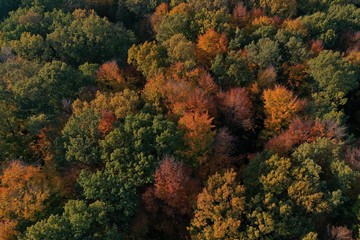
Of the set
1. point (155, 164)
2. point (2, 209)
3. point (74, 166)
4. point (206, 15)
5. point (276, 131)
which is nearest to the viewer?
point (2, 209)

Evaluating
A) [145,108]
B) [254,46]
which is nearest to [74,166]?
[145,108]

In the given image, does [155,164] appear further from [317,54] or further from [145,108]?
[317,54]

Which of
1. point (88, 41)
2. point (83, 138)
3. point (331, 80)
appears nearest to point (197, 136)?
point (83, 138)

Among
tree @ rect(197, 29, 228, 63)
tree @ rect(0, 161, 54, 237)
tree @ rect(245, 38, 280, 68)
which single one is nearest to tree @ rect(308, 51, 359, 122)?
tree @ rect(245, 38, 280, 68)

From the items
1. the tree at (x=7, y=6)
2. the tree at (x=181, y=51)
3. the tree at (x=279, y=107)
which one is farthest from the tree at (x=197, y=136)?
the tree at (x=7, y=6)

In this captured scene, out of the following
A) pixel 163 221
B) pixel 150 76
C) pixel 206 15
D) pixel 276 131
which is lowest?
pixel 163 221

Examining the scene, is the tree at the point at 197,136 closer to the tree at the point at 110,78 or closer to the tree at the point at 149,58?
the tree at the point at 149,58
